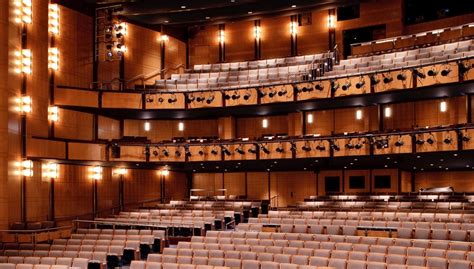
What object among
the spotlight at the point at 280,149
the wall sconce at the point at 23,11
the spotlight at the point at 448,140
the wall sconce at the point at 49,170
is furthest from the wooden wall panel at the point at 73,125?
the spotlight at the point at 448,140

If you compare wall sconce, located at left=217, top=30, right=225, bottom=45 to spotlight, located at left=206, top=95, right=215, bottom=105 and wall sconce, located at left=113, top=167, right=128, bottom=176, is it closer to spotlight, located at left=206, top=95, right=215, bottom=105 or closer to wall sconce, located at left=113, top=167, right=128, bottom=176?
spotlight, located at left=206, top=95, right=215, bottom=105

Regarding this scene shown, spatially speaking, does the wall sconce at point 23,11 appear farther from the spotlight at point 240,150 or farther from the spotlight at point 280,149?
the spotlight at point 280,149

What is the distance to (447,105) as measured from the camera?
1341 cm

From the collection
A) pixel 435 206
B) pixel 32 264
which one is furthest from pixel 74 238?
pixel 435 206

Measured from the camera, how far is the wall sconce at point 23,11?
37.1 feet

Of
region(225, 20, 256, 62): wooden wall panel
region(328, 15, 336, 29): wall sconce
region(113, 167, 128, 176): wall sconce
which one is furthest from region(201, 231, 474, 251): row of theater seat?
region(225, 20, 256, 62): wooden wall panel

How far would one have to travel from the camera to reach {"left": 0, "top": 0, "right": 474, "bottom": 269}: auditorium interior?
862 cm

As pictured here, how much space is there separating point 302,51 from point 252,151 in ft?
Answer: 16.9

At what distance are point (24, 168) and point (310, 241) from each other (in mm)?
6286

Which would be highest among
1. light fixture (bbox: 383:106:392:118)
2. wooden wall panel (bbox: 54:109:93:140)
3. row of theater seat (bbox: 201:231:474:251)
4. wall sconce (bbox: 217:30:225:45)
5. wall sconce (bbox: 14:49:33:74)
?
wall sconce (bbox: 217:30:225:45)

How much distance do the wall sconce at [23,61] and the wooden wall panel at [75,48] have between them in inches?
58.7

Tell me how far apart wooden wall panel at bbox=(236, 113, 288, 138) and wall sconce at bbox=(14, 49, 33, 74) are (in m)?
6.65

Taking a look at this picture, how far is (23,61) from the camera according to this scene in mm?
11469

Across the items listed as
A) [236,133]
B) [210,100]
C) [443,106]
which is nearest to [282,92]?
[210,100]
